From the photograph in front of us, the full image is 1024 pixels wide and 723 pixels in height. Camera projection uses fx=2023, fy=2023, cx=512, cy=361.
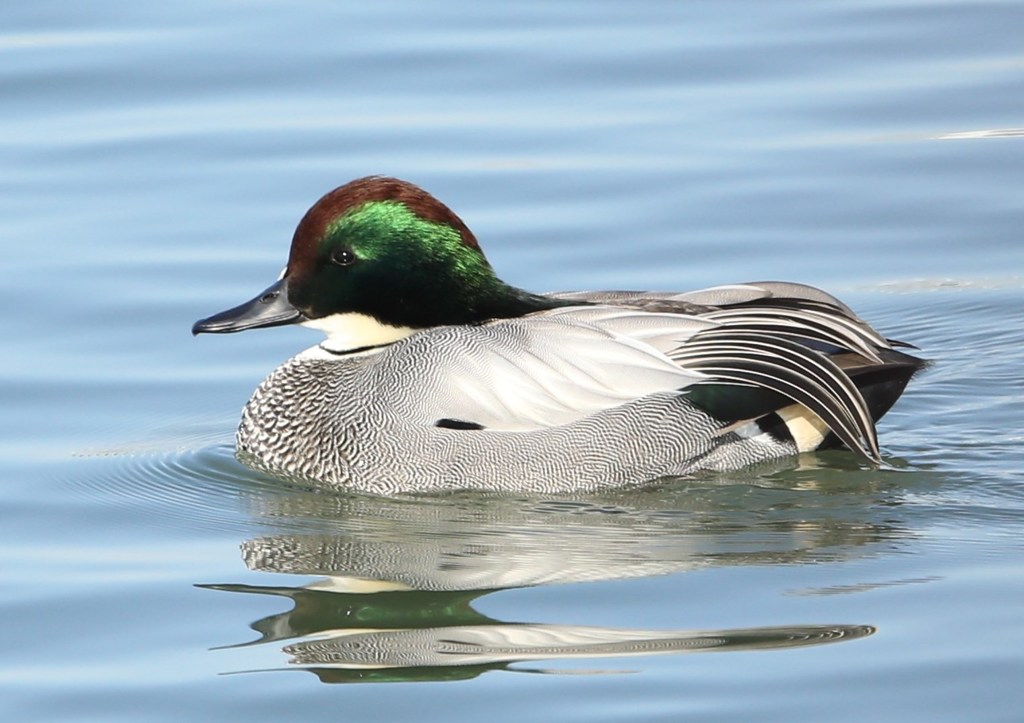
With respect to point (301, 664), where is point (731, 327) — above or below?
above

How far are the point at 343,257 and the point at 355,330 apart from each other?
0.37m

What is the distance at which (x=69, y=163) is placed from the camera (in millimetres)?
11250

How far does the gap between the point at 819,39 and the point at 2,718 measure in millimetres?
8345

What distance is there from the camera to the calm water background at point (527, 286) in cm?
592

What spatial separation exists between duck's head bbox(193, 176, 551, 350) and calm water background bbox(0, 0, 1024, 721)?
0.72 m

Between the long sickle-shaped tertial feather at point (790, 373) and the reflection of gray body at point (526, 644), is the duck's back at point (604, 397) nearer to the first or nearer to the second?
the long sickle-shaped tertial feather at point (790, 373)

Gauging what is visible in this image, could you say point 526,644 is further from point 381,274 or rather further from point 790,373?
point 381,274

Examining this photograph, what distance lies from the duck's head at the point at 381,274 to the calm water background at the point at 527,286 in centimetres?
72

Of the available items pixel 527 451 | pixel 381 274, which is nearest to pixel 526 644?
pixel 527 451

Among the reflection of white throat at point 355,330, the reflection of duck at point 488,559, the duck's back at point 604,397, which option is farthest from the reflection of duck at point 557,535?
the reflection of white throat at point 355,330

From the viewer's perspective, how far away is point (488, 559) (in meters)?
6.93

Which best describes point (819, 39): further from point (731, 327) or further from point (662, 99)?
point (731, 327)

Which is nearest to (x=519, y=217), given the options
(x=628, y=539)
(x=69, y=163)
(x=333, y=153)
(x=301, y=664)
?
(x=333, y=153)

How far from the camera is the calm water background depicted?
592 cm
